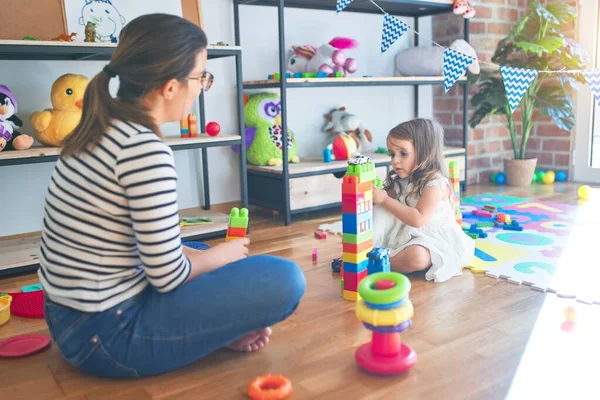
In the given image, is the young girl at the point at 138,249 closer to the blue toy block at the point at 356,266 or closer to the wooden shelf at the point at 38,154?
the blue toy block at the point at 356,266

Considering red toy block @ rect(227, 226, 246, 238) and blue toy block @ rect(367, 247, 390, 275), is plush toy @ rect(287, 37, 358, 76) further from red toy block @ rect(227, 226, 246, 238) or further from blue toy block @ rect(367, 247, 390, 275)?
red toy block @ rect(227, 226, 246, 238)

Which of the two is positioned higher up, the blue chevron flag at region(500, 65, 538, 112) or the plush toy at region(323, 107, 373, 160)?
the blue chevron flag at region(500, 65, 538, 112)

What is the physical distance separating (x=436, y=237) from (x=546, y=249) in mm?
485

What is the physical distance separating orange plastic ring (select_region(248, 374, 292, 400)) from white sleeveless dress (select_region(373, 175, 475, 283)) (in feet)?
2.67

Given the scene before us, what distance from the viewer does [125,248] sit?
1.20m

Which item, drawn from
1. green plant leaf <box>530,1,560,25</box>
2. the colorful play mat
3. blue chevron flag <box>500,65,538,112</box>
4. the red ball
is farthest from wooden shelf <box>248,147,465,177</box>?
green plant leaf <box>530,1,560,25</box>

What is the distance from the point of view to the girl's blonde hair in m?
1.98

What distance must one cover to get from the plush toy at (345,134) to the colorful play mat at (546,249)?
64 cm

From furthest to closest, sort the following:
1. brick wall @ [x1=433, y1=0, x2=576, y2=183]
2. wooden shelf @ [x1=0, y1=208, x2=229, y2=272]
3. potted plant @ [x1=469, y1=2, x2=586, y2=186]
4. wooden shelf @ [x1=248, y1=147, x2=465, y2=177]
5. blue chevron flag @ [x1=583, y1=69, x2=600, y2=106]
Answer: brick wall @ [x1=433, y1=0, x2=576, y2=183]
potted plant @ [x1=469, y1=2, x2=586, y2=186]
wooden shelf @ [x1=248, y1=147, x2=465, y2=177]
blue chevron flag @ [x1=583, y1=69, x2=600, y2=106]
wooden shelf @ [x1=0, y1=208, x2=229, y2=272]

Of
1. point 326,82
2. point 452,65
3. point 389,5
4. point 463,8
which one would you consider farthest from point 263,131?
point 463,8

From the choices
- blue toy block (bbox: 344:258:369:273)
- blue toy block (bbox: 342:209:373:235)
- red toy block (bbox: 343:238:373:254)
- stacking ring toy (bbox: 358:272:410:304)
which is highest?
blue toy block (bbox: 342:209:373:235)

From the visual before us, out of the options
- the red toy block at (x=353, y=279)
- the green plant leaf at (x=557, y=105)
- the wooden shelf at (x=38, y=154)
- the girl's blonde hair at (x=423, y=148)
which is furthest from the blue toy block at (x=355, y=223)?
the green plant leaf at (x=557, y=105)

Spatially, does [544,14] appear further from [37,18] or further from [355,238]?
[37,18]

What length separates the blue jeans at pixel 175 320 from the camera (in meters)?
1.21
